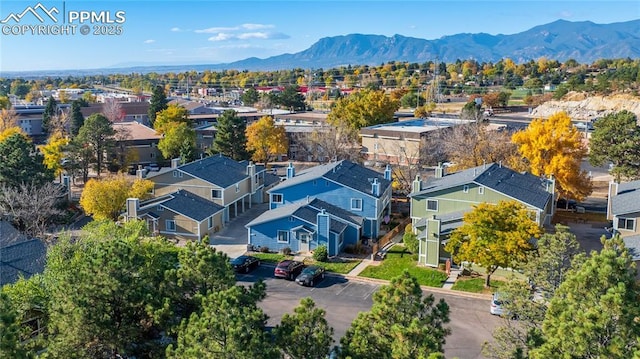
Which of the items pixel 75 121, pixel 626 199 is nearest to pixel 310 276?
pixel 626 199

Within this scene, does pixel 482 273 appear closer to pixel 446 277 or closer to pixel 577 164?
pixel 446 277

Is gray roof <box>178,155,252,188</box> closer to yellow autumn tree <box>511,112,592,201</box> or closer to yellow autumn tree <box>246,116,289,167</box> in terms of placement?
yellow autumn tree <box>246,116,289,167</box>

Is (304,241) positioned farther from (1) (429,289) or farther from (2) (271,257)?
(1) (429,289)

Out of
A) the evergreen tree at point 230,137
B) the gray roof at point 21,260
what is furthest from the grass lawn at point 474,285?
the evergreen tree at point 230,137

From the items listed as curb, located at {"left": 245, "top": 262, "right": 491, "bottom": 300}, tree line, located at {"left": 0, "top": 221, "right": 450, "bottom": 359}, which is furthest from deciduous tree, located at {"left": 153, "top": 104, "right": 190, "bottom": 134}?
tree line, located at {"left": 0, "top": 221, "right": 450, "bottom": 359}

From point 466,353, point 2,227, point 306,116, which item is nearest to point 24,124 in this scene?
point 306,116
